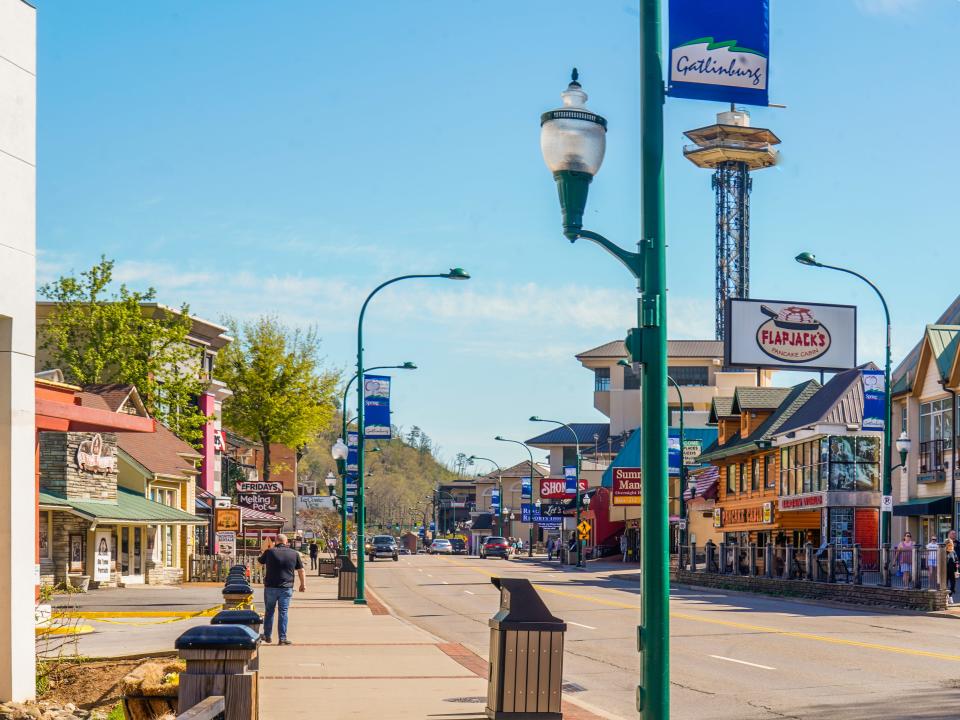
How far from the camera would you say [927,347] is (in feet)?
151

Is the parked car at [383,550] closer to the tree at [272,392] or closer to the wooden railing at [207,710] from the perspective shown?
the tree at [272,392]

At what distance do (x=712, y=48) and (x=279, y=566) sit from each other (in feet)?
45.6

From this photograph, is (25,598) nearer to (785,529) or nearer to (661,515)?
(661,515)

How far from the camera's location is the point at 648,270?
335 inches

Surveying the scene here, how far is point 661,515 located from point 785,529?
53.5 m

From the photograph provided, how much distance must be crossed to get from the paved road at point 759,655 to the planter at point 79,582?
9730mm

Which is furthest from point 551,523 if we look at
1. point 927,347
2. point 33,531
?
point 33,531

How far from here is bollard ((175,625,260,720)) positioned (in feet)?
25.8

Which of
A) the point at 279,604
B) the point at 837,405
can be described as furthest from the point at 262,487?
the point at 279,604

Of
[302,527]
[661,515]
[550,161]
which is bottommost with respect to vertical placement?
[302,527]

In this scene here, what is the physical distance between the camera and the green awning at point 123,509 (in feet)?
124

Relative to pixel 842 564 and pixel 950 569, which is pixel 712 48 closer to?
pixel 950 569

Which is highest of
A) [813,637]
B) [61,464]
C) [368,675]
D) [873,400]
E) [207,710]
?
[873,400]

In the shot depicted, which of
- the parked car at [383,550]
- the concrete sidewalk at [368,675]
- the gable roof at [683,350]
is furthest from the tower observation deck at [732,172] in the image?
the concrete sidewalk at [368,675]
